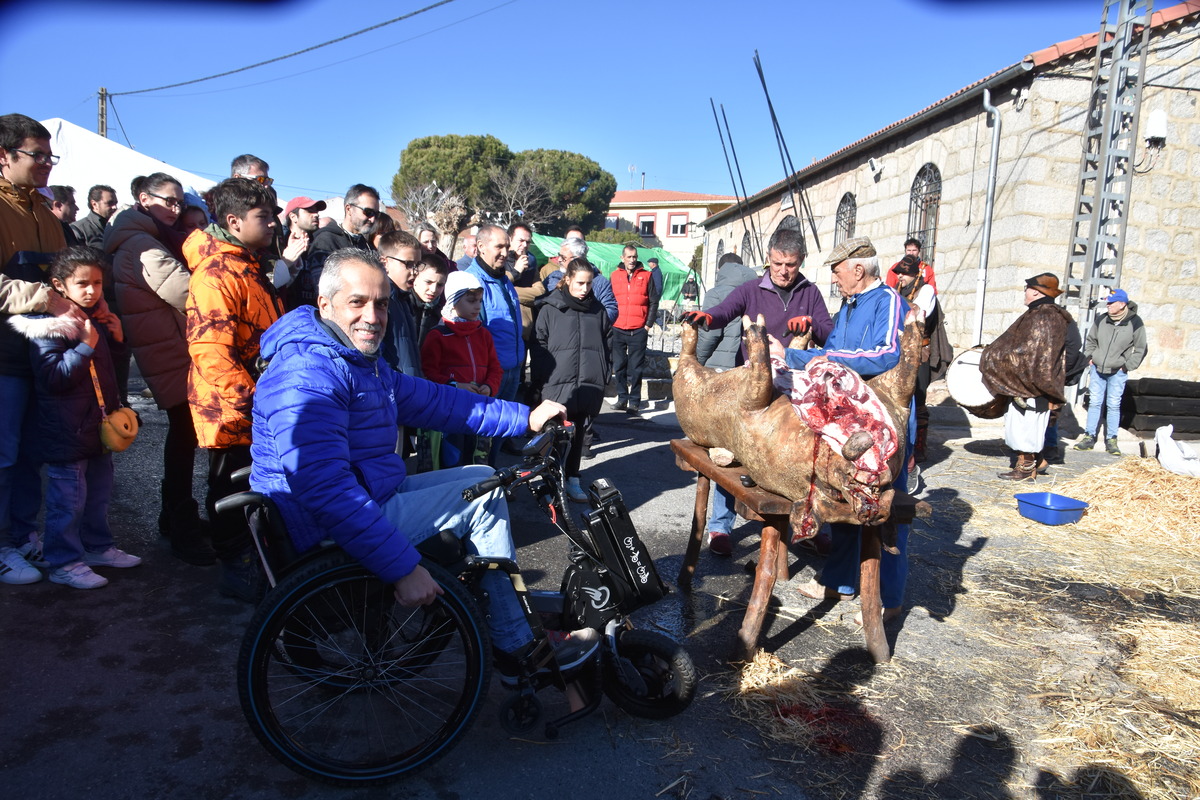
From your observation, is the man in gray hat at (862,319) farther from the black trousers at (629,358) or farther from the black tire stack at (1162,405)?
the black tire stack at (1162,405)

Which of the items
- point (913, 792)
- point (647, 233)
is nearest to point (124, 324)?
point (913, 792)

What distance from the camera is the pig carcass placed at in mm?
2977

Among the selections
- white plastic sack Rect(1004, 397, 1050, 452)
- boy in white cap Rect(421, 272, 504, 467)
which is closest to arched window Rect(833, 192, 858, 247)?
white plastic sack Rect(1004, 397, 1050, 452)

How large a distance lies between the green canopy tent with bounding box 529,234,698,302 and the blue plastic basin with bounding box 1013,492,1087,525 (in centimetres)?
1460

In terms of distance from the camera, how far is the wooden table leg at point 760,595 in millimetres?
3285

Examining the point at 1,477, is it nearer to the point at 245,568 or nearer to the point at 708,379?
the point at 245,568

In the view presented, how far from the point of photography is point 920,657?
352 centimetres

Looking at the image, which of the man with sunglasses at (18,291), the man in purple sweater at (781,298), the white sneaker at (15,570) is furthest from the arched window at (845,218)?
the white sneaker at (15,570)

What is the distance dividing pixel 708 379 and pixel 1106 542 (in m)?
3.81

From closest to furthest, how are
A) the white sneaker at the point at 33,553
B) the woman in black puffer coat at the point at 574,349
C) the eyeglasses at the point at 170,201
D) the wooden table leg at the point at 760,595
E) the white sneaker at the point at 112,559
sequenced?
the wooden table leg at the point at 760,595 → the white sneaker at the point at 33,553 → the white sneaker at the point at 112,559 → the eyeglasses at the point at 170,201 → the woman in black puffer coat at the point at 574,349

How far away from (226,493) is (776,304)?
3.41 meters

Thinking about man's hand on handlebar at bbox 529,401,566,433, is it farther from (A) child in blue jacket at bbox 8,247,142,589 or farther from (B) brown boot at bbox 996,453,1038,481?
(B) brown boot at bbox 996,453,1038,481

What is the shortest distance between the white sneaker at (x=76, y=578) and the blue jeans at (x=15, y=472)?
0.35 meters

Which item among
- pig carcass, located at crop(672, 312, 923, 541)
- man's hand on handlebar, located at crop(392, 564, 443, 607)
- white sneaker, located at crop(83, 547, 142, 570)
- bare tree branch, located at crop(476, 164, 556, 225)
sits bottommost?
white sneaker, located at crop(83, 547, 142, 570)
